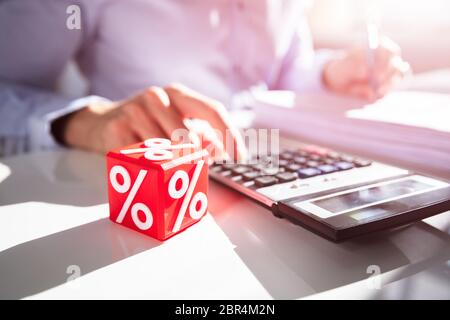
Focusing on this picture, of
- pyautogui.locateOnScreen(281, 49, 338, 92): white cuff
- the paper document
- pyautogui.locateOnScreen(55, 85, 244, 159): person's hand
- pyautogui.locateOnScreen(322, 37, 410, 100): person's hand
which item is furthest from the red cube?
pyautogui.locateOnScreen(281, 49, 338, 92): white cuff

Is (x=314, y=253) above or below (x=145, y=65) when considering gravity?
below

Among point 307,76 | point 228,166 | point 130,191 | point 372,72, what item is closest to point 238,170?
point 228,166

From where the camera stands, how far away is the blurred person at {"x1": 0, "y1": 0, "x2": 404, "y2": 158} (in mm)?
460

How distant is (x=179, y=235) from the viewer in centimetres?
28

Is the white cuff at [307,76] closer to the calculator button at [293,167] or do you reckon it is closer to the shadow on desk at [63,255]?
the calculator button at [293,167]

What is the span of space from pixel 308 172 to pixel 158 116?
18cm

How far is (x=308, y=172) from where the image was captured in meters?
0.36

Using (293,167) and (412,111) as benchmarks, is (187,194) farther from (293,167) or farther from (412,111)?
(412,111)

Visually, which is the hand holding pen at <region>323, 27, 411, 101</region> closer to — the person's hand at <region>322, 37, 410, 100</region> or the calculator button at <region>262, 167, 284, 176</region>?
the person's hand at <region>322, 37, 410, 100</region>

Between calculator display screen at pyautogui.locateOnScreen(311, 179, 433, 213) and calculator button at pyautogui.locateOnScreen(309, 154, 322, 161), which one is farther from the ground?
calculator button at pyautogui.locateOnScreen(309, 154, 322, 161)

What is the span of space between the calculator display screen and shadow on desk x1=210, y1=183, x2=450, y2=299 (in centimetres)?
2

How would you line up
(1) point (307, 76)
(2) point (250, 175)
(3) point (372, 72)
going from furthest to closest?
1. (1) point (307, 76)
2. (3) point (372, 72)
3. (2) point (250, 175)
